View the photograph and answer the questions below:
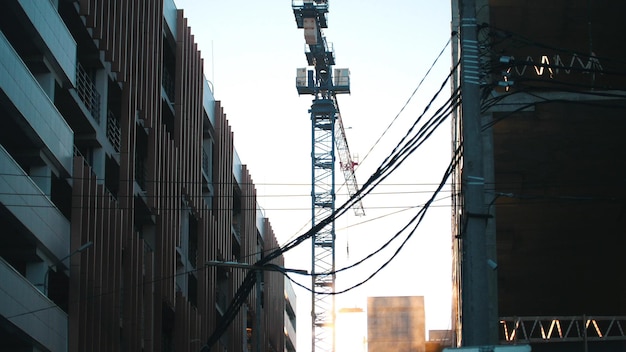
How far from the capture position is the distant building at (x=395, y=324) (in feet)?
426

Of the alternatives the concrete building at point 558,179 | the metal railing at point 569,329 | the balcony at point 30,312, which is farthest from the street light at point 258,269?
the metal railing at point 569,329

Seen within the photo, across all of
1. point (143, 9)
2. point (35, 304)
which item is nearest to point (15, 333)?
point (35, 304)

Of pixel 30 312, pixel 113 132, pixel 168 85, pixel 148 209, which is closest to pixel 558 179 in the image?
pixel 148 209

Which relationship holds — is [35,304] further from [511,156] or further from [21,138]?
Answer: [511,156]

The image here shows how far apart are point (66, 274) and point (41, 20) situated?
28.3ft

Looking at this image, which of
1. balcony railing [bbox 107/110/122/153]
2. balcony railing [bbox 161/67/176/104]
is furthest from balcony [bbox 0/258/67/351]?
balcony railing [bbox 161/67/176/104]

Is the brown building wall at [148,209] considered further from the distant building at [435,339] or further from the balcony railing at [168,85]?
the distant building at [435,339]

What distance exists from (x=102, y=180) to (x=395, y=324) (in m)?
95.5

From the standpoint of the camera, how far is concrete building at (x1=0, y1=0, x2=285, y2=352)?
3222 centimetres

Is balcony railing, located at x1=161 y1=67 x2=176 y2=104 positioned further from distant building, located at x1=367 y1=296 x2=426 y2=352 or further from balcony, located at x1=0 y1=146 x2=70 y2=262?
distant building, located at x1=367 y1=296 x2=426 y2=352

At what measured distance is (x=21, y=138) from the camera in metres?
33.7

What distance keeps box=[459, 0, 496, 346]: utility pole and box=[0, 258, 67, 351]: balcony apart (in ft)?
57.9

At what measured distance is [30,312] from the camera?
3169 cm

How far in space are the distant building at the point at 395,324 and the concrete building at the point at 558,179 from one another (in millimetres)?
78385
